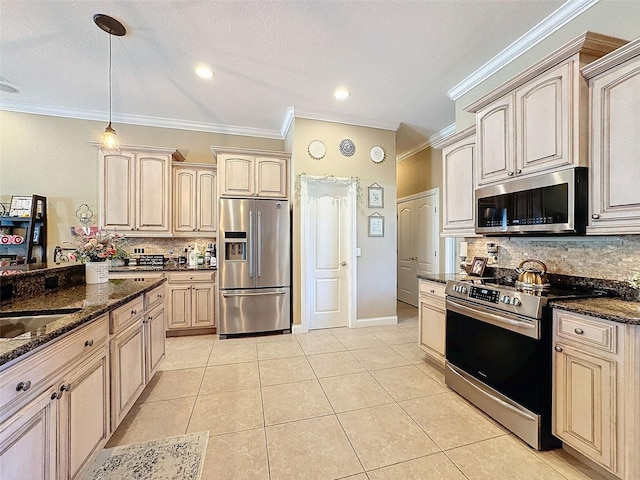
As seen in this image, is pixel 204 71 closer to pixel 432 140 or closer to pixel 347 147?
pixel 347 147

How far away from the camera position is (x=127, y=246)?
4.19 meters

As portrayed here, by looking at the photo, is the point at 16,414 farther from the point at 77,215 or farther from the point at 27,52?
the point at 77,215

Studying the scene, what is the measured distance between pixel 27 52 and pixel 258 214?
2.68m

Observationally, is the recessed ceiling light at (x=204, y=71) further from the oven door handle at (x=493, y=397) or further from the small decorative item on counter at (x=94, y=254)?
the oven door handle at (x=493, y=397)

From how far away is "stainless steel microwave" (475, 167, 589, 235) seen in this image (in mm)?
1878

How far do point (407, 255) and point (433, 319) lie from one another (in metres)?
3.08

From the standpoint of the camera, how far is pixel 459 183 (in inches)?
116

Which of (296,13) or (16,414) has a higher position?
(296,13)

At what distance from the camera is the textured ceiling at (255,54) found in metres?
2.23

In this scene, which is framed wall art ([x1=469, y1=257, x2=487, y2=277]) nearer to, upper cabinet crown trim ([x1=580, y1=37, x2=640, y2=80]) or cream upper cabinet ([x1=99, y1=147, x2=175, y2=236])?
upper cabinet crown trim ([x1=580, y1=37, x2=640, y2=80])

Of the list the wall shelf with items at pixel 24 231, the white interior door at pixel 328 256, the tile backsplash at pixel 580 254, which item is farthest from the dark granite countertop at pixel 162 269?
the tile backsplash at pixel 580 254

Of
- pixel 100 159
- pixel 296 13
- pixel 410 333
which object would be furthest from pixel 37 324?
pixel 410 333

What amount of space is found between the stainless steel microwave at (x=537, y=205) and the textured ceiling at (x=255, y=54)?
136 centimetres

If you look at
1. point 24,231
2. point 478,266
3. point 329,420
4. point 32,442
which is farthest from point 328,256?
point 24,231
